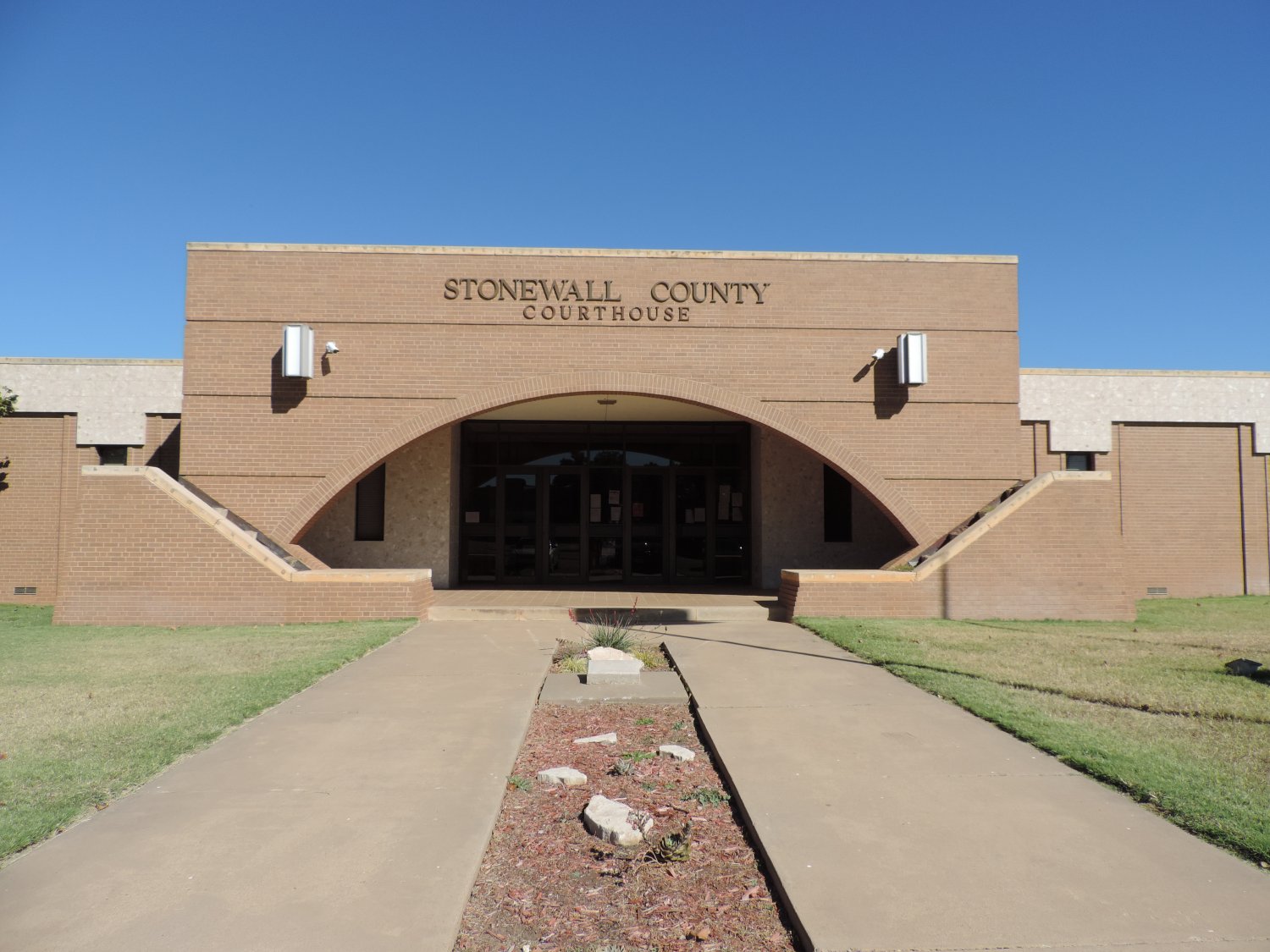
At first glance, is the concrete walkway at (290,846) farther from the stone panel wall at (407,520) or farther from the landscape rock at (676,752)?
the stone panel wall at (407,520)

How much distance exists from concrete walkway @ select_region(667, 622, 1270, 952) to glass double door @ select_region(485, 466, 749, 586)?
1102 centimetres

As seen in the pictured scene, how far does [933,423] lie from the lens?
46.3 ft

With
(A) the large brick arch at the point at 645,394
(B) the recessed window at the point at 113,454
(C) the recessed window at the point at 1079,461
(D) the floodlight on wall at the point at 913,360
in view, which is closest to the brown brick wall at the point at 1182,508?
(C) the recessed window at the point at 1079,461

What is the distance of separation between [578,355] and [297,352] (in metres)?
4.57

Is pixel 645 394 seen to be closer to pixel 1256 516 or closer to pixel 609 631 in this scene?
pixel 609 631

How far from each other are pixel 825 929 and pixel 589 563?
14.6 m

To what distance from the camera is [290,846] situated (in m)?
3.94

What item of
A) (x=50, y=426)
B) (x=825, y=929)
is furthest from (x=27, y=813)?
(x=50, y=426)

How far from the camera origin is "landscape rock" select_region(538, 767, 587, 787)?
4.98 meters

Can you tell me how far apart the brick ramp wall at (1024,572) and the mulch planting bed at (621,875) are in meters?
7.94

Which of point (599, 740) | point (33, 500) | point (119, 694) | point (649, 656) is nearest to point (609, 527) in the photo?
point (649, 656)

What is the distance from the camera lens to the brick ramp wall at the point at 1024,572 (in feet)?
41.7

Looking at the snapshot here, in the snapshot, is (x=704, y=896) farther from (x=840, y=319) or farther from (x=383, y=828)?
(x=840, y=319)

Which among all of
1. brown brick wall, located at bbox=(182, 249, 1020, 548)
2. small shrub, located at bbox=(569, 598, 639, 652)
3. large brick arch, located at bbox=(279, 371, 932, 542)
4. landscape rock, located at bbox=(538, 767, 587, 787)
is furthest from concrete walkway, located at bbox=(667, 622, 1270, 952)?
brown brick wall, located at bbox=(182, 249, 1020, 548)
